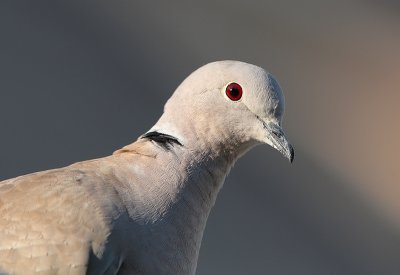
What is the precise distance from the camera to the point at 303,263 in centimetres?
560

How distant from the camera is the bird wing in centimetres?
227

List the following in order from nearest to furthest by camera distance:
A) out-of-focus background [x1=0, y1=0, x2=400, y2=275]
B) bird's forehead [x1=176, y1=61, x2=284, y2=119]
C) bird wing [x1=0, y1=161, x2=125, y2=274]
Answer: bird wing [x1=0, y1=161, x2=125, y2=274] → bird's forehead [x1=176, y1=61, x2=284, y2=119] → out-of-focus background [x1=0, y1=0, x2=400, y2=275]

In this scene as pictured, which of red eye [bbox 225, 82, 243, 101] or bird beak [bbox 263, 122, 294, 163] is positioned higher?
red eye [bbox 225, 82, 243, 101]

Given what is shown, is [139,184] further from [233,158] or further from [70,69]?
[70,69]

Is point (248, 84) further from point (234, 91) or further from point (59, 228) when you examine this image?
point (59, 228)

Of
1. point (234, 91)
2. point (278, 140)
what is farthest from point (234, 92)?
point (278, 140)

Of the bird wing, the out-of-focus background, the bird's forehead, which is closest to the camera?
the bird wing

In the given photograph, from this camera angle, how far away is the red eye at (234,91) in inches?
101

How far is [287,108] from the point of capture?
6684 millimetres

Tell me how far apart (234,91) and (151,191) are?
15.9 inches

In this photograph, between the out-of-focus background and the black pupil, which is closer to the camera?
the black pupil

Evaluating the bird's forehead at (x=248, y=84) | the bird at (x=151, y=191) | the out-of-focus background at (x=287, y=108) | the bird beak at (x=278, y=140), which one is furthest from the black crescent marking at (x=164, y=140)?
the out-of-focus background at (x=287, y=108)

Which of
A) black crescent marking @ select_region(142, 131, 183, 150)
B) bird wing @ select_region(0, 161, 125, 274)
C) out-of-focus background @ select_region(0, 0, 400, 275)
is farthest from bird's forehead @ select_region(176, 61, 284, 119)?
out-of-focus background @ select_region(0, 0, 400, 275)

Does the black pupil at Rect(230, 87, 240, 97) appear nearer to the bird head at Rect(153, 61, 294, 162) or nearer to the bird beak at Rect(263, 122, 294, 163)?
the bird head at Rect(153, 61, 294, 162)
